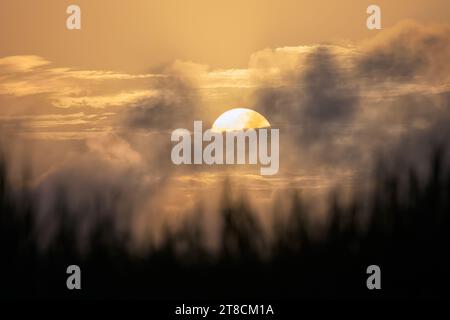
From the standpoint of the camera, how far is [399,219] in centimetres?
1689
